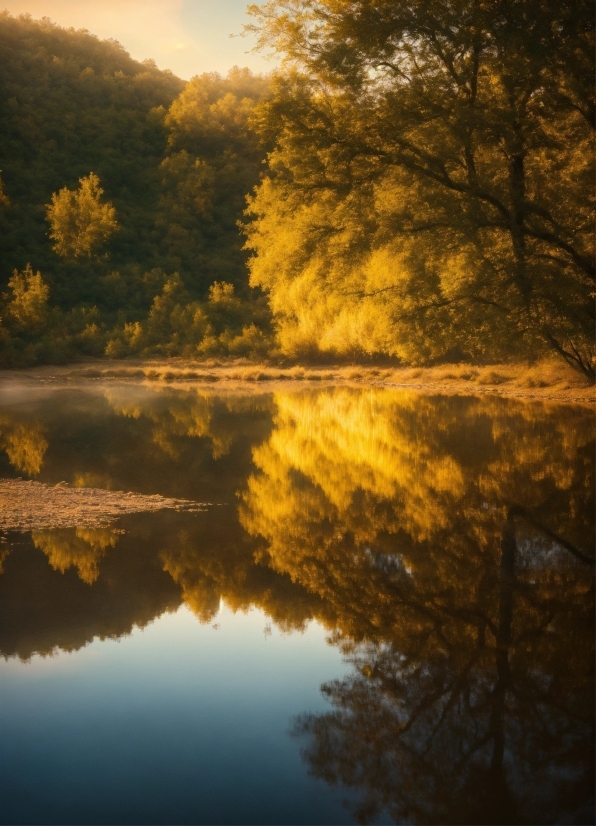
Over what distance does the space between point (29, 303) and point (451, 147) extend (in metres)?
36.9

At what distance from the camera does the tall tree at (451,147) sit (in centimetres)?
1744

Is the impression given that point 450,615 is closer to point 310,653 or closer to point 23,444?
point 310,653

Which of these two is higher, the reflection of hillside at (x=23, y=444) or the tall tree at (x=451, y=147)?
the tall tree at (x=451, y=147)

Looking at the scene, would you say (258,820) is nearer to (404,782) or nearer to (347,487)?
(404,782)

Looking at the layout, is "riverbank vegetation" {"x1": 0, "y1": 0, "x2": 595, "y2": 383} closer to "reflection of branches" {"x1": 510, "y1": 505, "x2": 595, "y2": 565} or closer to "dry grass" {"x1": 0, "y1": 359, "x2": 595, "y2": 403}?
"dry grass" {"x1": 0, "y1": 359, "x2": 595, "y2": 403}

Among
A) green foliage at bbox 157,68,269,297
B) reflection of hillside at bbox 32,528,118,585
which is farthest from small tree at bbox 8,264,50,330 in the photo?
reflection of hillside at bbox 32,528,118,585

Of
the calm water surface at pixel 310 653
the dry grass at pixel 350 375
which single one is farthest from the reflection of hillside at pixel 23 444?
the dry grass at pixel 350 375

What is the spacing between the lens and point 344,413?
83.0 ft

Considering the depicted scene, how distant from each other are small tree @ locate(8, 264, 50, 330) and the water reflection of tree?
3644 centimetres

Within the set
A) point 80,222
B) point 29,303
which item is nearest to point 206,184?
point 80,222

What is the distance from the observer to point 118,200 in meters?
67.3

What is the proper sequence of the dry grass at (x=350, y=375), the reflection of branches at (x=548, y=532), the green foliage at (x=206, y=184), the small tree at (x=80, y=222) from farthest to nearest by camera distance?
the green foliage at (x=206, y=184) → the small tree at (x=80, y=222) → the dry grass at (x=350, y=375) → the reflection of branches at (x=548, y=532)

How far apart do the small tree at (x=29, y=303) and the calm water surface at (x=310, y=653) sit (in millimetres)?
37247

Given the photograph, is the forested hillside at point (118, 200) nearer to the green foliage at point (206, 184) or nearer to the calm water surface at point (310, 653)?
the green foliage at point (206, 184)
